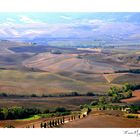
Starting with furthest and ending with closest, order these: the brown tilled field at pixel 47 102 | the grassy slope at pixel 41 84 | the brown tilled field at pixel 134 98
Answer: the grassy slope at pixel 41 84 < the brown tilled field at pixel 134 98 < the brown tilled field at pixel 47 102

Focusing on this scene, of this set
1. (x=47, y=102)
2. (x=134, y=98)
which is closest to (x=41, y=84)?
(x=47, y=102)

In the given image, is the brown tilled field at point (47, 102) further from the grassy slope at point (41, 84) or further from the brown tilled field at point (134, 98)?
the grassy slope at point (41, 84)

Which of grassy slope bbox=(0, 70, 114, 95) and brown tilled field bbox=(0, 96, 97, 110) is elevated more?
grassy slope bbox=(0, 70, 114, 95)

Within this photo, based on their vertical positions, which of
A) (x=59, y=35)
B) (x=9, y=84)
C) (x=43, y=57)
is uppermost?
(x=59, y=35)

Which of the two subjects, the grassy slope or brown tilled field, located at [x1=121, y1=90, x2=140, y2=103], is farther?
the grassy slope

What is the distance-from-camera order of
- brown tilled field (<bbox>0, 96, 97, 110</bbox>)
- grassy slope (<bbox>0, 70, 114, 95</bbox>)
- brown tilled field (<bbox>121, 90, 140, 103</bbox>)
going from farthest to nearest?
grassy slope (<bbox>0, 70, 114, 95</bbox>) → brown tilled field (<bbox>121, 90, 140, 103</bbox>) → brown tilled field (<bbox>0, 96, 97, 110</bbox>)

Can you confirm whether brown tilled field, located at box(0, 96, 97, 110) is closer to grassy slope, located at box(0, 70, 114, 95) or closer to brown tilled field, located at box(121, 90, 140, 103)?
brown tilled field, located at box(121, 90, 140, 103)

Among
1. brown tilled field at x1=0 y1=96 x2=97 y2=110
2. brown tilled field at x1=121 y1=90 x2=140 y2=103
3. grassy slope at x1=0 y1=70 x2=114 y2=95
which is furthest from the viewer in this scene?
grassy slope at x1=0 y1=70 x2=114 y2=95

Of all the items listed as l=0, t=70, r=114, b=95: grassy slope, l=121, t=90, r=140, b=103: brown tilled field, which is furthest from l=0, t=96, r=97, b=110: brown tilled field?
l=0, t=70, r=114, b=95: grassy slope

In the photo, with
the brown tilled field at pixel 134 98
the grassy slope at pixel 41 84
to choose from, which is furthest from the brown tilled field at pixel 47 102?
the grassy slope at pixel 41 84
